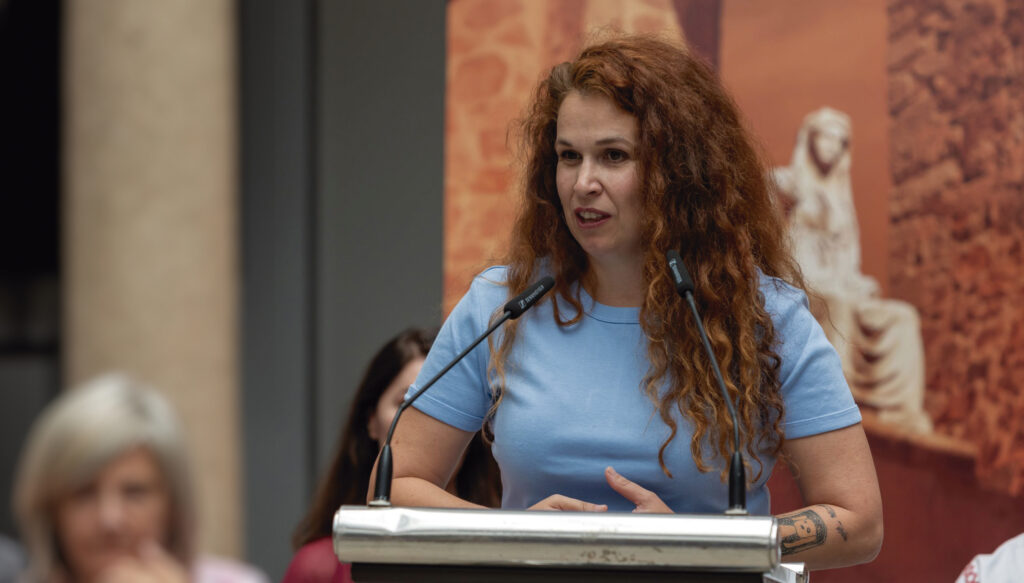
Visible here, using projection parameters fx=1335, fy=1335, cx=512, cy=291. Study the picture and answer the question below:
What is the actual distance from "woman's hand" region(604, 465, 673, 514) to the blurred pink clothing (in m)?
0.82

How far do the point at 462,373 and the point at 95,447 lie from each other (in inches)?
20.2

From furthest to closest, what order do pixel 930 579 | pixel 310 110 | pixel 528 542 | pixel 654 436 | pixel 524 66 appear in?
pixel 310 110, pixel 524 66, pixel 930 579, pixel 654 436, pixel 528 542

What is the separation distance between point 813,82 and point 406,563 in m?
2.05

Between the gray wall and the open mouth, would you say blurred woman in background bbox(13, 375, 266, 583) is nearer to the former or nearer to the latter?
the open mouth

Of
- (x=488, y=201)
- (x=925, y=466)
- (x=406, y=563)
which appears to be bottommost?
(x=925, y=466)

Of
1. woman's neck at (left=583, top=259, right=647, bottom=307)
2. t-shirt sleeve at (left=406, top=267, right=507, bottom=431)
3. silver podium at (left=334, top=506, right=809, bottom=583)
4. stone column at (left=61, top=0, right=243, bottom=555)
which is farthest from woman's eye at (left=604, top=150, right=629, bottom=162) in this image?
stone column at (left=61, top=0, right=243, bottom=555)

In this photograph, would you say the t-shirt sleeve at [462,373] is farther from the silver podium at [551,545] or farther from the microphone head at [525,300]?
the silver podium at [551,545]

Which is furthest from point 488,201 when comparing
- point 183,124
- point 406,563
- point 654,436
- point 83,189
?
point 406,563

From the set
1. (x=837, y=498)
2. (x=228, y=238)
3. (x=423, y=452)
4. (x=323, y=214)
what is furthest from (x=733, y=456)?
(x=228, y=238)

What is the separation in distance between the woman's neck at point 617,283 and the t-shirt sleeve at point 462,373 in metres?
0.14

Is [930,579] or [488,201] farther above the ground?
[488,201]

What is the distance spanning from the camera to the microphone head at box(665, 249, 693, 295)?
1.66 meters

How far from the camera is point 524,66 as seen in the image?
11.1 ft

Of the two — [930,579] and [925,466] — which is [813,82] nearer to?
[925,466]
